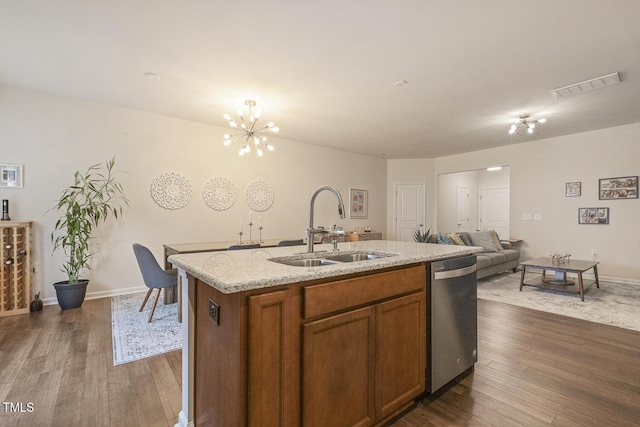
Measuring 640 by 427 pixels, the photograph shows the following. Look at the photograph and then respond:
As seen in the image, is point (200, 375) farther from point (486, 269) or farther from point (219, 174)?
point (486, 269)

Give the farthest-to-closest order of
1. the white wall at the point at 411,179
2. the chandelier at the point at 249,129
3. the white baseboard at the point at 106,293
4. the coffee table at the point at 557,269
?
the white wall at the point at 411,179 → the coffee table at the point at 557,269 → the chandelier at the point at 249,129 → the white baseboard at the point at 106,293

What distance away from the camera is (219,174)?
4.95 m

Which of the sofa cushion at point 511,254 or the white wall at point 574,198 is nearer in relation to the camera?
the white wall at point 574,198

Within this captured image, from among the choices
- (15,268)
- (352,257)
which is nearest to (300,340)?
(352,257)

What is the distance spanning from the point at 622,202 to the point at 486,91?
3.76 m

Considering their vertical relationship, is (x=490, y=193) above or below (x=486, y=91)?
below

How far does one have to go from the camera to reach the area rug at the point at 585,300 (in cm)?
325

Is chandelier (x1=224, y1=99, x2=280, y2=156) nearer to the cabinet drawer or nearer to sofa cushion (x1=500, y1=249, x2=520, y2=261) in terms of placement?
the cabinet drawer

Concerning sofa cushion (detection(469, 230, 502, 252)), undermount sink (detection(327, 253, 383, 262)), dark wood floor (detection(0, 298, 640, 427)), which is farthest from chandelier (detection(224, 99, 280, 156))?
sofa cushion (detection(469, 230, 502, 252))

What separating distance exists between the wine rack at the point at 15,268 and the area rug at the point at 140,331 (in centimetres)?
90

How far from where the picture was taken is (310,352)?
1.23m

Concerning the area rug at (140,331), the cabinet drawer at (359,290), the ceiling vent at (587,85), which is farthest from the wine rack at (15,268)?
the ceiling vent at (587,85)

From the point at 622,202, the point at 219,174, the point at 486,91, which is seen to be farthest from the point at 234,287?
the point at 622,202

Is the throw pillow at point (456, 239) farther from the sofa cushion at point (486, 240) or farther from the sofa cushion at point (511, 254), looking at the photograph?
the sofa cushion at point (511, 254)
